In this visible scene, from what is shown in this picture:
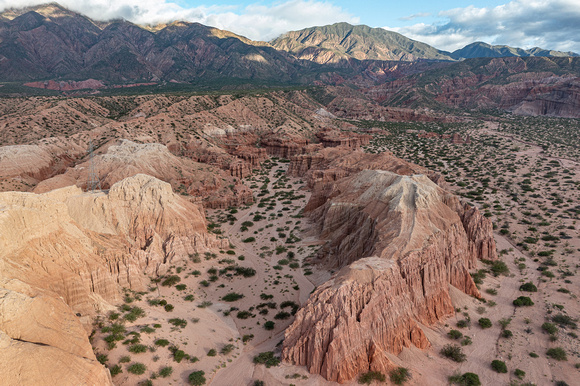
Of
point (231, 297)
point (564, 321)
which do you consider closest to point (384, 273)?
point (231, 297)

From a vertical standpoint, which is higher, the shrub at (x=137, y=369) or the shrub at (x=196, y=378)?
the shrub at (x=137, y=369)

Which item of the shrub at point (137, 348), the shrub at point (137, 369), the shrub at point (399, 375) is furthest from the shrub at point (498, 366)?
the shrub at point (137, 348)

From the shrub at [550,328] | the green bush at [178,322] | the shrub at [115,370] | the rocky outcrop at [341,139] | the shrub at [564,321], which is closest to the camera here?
the shrub at [115,370]

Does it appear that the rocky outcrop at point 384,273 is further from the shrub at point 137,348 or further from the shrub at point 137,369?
the shrub at point 137,348

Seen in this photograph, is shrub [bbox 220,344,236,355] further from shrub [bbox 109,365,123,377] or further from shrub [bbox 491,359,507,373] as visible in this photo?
shrub [bbox 491,359,507,373]

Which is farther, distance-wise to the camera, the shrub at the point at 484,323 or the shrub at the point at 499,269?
the shrub at the point at 499,269

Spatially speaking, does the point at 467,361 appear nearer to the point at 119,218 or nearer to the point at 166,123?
the point at 119,218

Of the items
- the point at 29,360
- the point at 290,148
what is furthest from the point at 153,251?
the point at 290,148

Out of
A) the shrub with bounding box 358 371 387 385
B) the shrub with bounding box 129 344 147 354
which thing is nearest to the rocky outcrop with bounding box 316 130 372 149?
the shrub with bounding box 358 371 387 385
